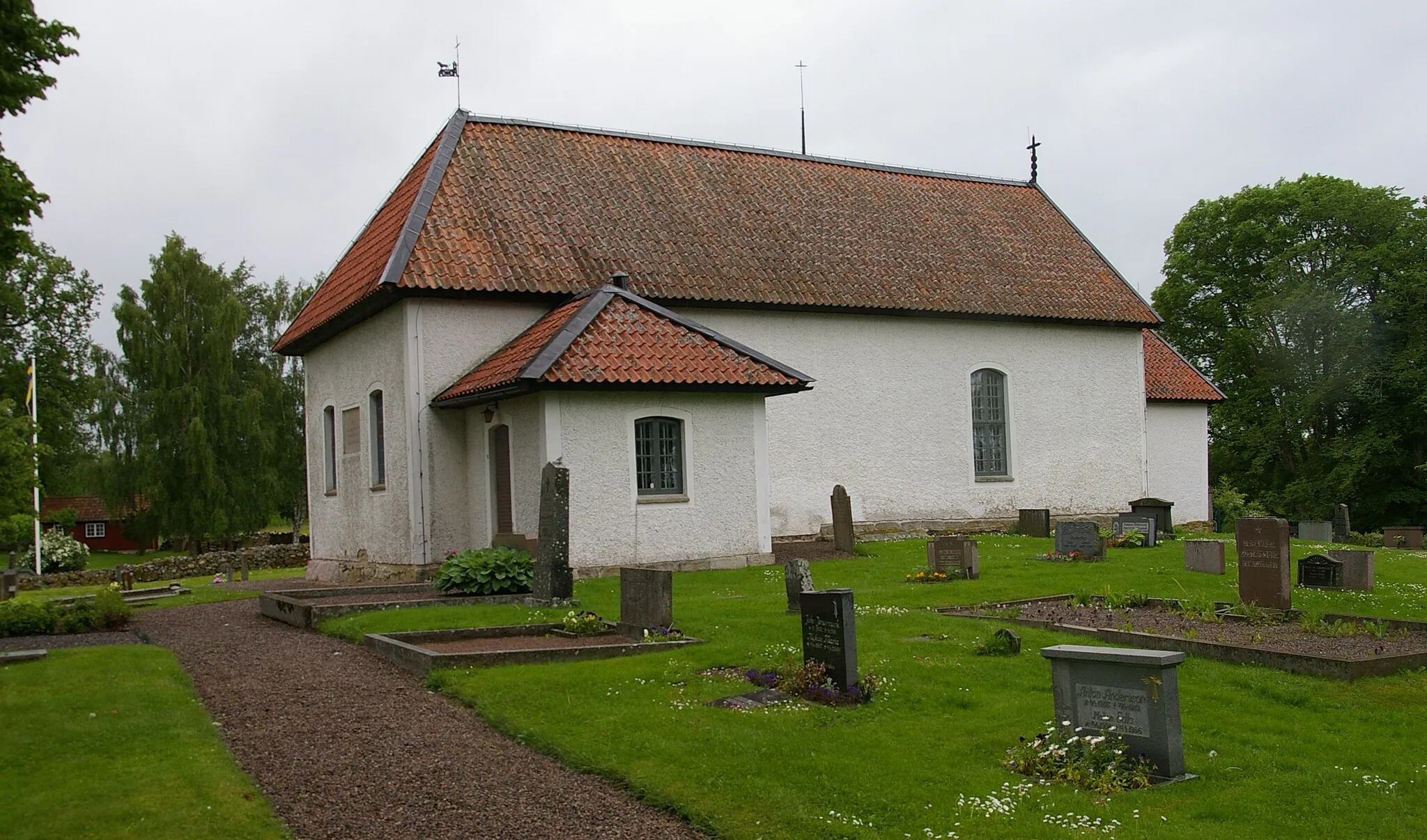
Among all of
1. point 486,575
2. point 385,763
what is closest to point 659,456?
point 486,575

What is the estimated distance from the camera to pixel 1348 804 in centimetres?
669

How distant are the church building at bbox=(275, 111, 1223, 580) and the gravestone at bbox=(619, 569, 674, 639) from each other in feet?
18.2

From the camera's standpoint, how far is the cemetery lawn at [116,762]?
6414 millimetres

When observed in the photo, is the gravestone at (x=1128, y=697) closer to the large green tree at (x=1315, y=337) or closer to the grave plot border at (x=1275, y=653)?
the grave plot border at (x=1275, y=653)

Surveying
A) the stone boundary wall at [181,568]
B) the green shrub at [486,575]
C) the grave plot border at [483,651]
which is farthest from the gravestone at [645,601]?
the stone boundary wall at [181,568]

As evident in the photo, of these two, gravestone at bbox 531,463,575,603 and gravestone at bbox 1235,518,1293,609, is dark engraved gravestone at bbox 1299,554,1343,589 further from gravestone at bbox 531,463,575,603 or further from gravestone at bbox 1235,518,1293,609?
gravestone at bbox 531,463,575,603

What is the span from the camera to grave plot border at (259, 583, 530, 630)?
48.2ft

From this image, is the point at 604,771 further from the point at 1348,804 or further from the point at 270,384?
the point at 270,384

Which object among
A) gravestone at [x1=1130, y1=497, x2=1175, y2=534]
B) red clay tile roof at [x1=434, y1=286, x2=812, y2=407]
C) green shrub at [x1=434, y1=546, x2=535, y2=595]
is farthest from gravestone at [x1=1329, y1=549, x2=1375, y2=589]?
green shrub at [x1=434, y1=546, x2=535, y2=595]

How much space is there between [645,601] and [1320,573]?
9826 millimetres

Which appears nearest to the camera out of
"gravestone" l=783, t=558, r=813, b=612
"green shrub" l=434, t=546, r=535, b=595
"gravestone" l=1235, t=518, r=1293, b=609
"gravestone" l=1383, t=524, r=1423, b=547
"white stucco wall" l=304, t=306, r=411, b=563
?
"gravestone" l=1235, t=518, r=1293, b=609

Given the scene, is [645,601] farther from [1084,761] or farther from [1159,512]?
[1159,512]

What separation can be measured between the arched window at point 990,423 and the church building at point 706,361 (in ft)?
0.22

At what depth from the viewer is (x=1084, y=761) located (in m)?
7.28
